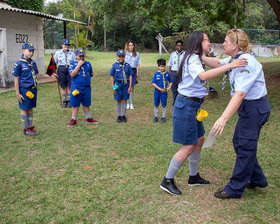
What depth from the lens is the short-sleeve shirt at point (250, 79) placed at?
3.03m

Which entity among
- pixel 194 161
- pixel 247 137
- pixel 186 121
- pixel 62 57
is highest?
pixel 62 57

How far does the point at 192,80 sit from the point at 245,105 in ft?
2.18

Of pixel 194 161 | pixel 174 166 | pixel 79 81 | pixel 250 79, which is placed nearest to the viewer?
pixel 250 79

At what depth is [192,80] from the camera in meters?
3.27

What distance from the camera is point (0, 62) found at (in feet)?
37.0

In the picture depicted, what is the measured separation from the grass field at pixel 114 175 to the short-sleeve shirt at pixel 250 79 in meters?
1.33

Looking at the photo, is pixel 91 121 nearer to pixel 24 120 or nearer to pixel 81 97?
pixel 81 97

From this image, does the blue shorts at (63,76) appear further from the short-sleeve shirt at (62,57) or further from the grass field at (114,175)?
the grass field at (114,175)

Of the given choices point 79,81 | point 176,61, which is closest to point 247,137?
point 79,81

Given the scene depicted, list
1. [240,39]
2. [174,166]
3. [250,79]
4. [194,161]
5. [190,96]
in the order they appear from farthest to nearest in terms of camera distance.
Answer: [194,161] < [174,166] < [190,96] < [240,39] < [250,79]

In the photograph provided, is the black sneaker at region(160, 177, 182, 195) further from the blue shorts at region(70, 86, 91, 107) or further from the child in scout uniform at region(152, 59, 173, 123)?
the blue shorts at region(70, 86, 91, 107)

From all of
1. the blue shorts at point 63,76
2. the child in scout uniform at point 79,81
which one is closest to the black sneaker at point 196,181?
the child in scout uniform at point 79,81

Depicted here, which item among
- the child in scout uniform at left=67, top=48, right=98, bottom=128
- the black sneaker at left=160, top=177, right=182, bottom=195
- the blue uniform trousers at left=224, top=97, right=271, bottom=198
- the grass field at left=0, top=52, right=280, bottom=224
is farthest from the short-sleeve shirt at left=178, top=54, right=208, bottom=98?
the child in scout uniform at left=67, top=48, right=98, bottom=128

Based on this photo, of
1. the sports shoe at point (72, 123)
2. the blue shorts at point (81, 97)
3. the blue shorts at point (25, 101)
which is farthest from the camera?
the sports shoe at point (72, 123)
